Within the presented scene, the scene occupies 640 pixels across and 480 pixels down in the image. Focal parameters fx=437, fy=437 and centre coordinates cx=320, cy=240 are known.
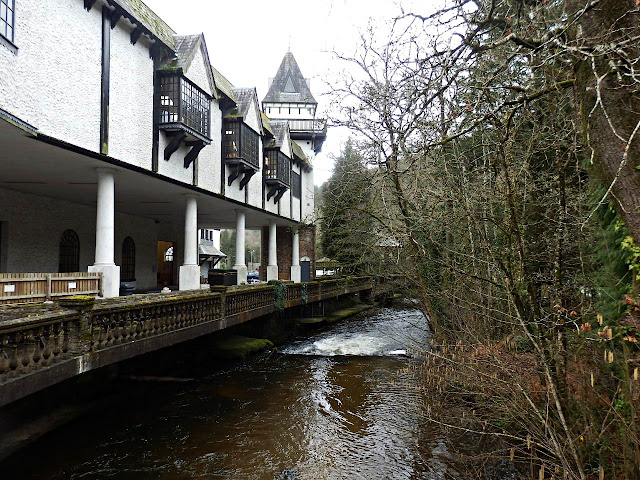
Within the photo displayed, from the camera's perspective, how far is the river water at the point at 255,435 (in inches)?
298

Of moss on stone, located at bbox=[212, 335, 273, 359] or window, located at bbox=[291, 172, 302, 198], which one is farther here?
window, located at bbox=[291, 172, 302, 198]

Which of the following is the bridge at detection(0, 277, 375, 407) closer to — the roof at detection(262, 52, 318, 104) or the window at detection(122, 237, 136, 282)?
the window at detection(122, 237, 136, 282)

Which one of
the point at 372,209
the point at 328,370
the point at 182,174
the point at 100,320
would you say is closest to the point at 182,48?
the point at 182,174

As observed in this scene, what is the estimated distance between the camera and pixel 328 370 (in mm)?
15383

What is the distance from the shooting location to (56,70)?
33.1 feet

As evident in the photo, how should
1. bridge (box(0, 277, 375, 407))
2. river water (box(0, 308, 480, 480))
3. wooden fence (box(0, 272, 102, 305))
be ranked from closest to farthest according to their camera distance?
1. bridge (box(0, 277, 375, 407))
2. river water (box(0, 308, 480, 480))
3. wooden fence (box(0, 272, 102, 305))

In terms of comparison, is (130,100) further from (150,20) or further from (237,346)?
A: (237,346)

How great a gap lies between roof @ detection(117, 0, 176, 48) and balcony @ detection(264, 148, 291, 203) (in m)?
9.39

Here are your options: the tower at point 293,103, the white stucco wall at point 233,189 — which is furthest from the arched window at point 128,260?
the tower at point 293,103

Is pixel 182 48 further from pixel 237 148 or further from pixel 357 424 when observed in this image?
pixel 357 424

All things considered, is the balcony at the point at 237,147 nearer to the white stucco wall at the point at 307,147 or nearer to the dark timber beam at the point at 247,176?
the dark timber beam at the point at 247,176

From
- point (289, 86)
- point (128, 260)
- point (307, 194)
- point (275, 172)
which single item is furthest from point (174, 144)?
point (289, 86)

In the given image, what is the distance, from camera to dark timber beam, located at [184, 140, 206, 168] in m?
15.4

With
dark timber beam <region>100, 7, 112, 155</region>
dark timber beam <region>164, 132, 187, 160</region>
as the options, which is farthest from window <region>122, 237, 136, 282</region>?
dark timber beam <region>100, 7, 112, 155</region>
